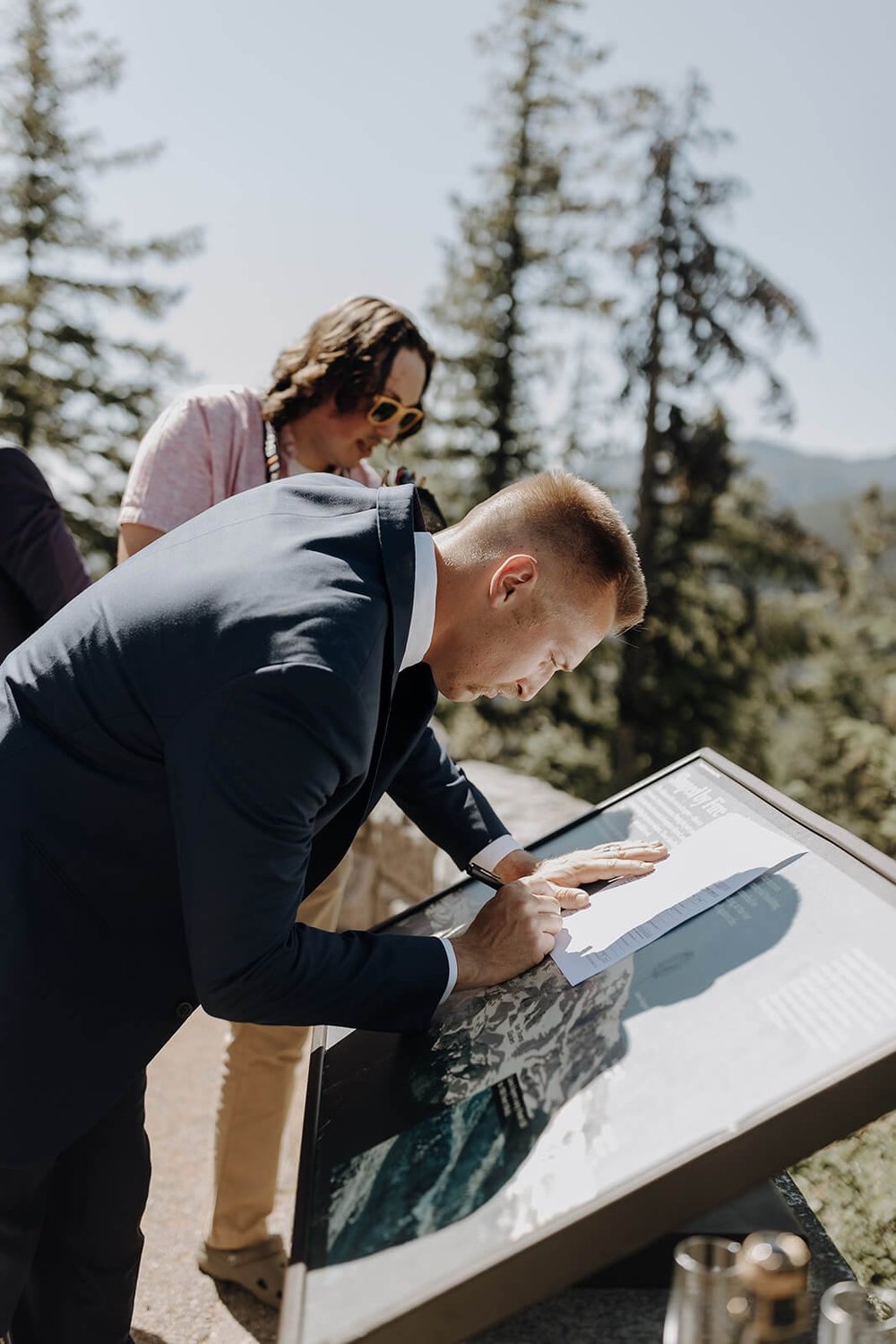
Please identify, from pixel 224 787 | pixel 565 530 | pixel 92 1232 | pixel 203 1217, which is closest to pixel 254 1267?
pixel 203 1217

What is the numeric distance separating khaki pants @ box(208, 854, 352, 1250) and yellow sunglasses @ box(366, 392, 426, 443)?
1.23m

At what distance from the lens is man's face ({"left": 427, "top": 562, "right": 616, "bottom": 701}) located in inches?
73.7

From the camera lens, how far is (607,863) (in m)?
1.99

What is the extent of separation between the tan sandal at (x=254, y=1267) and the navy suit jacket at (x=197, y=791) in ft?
4.60

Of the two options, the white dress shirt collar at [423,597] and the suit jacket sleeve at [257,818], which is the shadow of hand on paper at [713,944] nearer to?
the suit jacket sleeve at [257,818]

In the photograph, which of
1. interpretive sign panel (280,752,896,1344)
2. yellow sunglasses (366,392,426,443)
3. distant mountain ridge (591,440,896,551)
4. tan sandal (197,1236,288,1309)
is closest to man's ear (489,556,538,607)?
interpretive sign panel (280,752,896,1344)

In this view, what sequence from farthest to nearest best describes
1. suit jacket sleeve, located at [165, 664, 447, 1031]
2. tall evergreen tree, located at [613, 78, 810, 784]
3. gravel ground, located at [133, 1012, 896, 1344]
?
tall evergreen tree, located at [613, 78, 810, 784]
gravel ground, located at [133, 1012, 896, 1344]
suit jacket sleeve, located at [165, 664, 447, 1031]

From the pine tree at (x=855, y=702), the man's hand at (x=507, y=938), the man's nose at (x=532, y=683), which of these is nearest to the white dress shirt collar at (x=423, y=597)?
the man's nose at (x=532, y=683)

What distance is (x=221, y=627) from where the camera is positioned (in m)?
1.51

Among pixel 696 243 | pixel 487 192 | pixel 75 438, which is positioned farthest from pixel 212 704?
pixel 487 192

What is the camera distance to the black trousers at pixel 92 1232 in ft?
6.70

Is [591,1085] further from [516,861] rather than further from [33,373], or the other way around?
[33,373]

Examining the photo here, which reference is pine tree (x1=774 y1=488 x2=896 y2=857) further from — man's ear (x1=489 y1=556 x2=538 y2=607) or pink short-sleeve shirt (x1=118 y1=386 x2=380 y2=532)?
man's ear (x1=489 y1=556 x2=538 y2=607)

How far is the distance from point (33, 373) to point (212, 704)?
1507 cm
